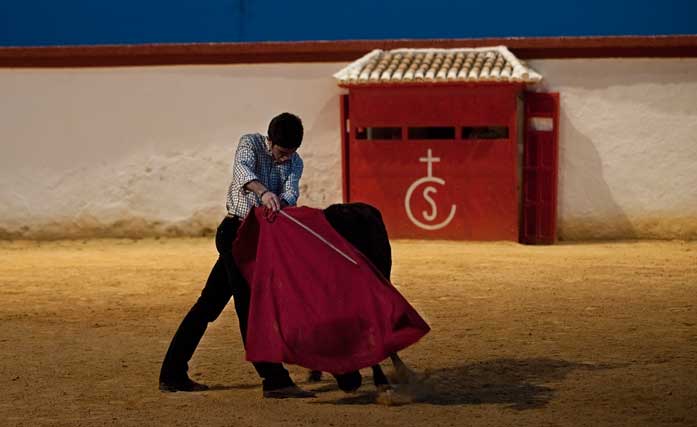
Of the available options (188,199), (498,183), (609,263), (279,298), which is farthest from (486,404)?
(188,199)

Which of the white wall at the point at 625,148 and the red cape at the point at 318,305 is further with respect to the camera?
the white wall at the point at 625,148

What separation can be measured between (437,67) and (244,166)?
7761mm

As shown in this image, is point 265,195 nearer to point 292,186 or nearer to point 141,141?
point 292,186

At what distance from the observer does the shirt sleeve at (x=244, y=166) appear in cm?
586

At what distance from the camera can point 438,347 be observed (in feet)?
23.5

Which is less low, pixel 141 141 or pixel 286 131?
pixel 141 141

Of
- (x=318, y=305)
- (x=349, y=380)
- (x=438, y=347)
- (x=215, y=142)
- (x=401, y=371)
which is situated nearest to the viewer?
(x=318, y=305)

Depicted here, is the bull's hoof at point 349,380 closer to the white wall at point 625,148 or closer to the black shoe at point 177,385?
the black shoe at point 177,385

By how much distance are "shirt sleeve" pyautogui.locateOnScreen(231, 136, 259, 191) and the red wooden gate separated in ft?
26.3

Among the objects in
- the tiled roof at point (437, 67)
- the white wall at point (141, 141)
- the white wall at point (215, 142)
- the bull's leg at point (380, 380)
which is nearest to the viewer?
the bull's leg at point (380, 380)

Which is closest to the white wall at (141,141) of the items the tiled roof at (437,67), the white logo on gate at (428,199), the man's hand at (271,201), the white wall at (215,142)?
the white wall at (215,142)

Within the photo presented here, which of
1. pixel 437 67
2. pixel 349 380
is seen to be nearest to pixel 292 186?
pixel 349 380

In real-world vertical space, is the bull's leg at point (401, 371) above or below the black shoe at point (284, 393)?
above

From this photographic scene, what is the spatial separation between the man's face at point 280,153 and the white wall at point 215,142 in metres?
7.96
